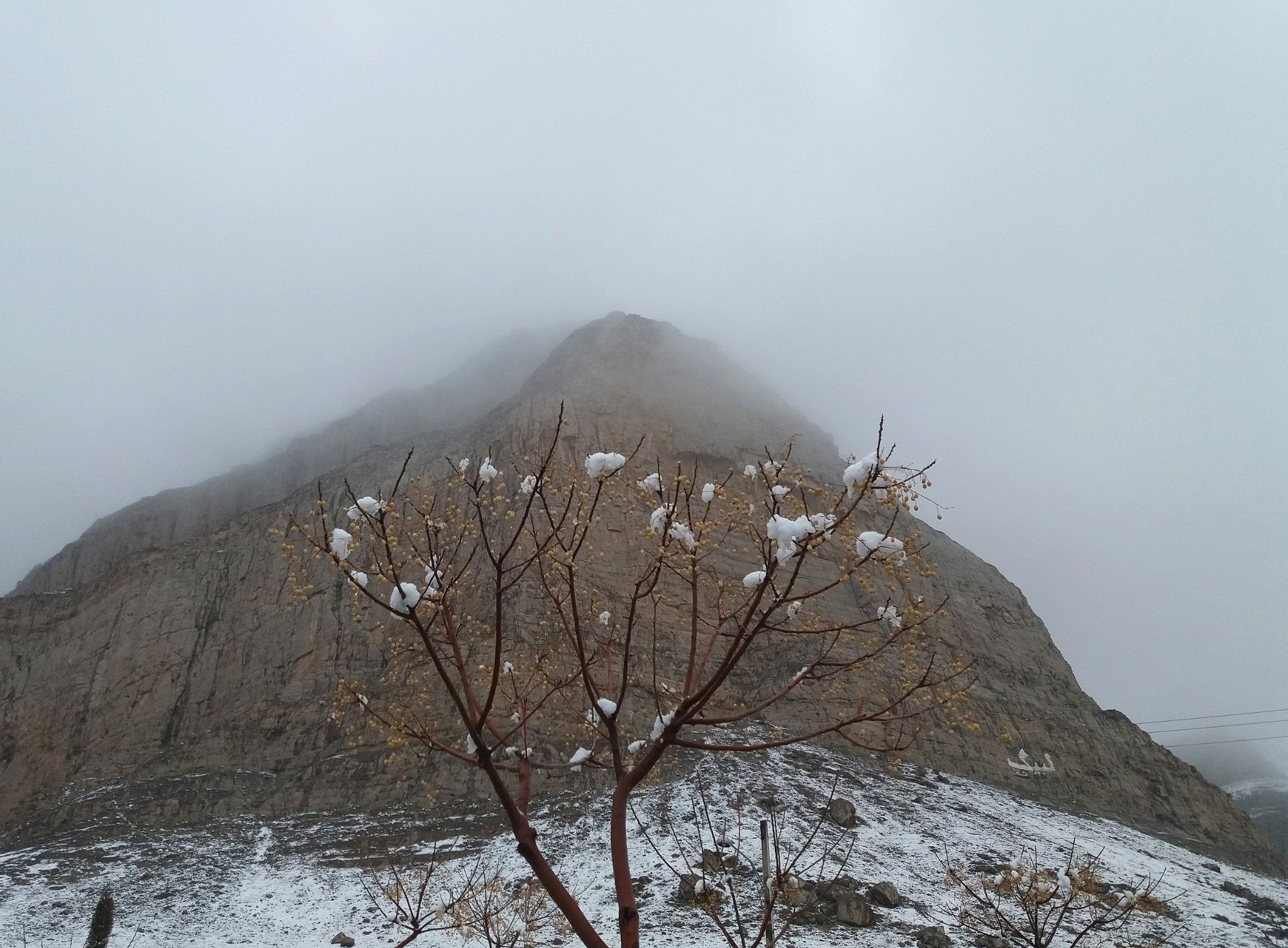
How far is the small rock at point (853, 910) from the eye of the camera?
620 inches

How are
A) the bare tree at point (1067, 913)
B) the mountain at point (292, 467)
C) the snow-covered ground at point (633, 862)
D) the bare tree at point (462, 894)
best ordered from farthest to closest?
the mountain at point (292, 467)
the snow-covered ground at point (633, 862)
the bare tree at point (1067, 913)
the bare tree at point (462, 894)

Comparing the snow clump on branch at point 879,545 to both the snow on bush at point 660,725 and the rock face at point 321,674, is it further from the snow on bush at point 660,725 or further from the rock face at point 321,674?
the rock face at point 321,674

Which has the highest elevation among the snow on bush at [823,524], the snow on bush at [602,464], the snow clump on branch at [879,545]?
the snow on bush at [602,464]

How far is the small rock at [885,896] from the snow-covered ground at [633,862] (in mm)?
212

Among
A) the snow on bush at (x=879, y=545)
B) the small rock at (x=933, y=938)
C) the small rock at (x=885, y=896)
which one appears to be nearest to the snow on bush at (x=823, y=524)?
the snow on bush at (x=879, y=545)

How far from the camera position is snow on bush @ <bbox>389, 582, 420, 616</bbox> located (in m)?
3.71

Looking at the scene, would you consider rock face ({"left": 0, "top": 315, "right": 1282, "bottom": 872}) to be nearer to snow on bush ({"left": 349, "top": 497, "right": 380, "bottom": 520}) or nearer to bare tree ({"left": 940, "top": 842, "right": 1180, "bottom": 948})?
bare tree ({"left": 940, "top": 842, "right": 1180, "bottom": 948})

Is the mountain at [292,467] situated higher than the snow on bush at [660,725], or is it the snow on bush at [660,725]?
the mountain at [292,467]

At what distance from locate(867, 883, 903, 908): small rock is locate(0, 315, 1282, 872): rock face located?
15822 millimetres

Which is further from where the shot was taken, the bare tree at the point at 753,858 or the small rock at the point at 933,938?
the bare tree at the point at 753,858

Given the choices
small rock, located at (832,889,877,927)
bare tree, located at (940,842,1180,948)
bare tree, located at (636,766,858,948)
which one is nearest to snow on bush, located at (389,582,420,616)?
bare tree, located at (636,766,858,948)

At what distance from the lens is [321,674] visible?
1441 inches

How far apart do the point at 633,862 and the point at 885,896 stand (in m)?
6.24

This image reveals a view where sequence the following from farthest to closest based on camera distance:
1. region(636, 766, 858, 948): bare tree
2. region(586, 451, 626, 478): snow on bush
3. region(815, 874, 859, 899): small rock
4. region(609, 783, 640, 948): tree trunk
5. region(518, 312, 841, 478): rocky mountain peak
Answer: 1. region(518, 312, 841, 478): rocky mountain peak
2. region(815, 874, 859, 899): small rock
3. region(636, 766, 858, 948): bare tree
4. region(586, 451, 626, 478): snow on bush
5. region(609, 783, 640, 948): tree trunk
